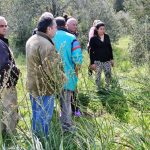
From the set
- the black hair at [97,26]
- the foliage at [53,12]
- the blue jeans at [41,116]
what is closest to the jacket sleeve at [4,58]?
the blue jeans at [41,116]

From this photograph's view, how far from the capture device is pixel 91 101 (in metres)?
→ 7.38

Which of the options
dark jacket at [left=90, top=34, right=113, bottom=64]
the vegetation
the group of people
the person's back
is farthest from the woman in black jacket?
the person's back

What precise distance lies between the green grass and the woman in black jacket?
0.43 meters

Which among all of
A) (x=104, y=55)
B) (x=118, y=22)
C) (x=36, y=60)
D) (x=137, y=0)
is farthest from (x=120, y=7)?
(x=36, y=60)

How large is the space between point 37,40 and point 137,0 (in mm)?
12361

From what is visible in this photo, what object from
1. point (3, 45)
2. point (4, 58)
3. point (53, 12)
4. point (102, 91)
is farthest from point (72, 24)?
point (53, 12)

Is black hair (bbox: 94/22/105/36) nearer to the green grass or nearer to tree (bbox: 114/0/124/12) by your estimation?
→ the green grass

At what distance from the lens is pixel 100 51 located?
328 inches

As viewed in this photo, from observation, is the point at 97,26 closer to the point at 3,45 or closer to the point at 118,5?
the point at 3,45

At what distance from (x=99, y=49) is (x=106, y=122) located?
427cm

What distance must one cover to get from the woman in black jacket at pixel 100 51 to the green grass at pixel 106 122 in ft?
1.42

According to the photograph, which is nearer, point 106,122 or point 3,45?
point 106,122

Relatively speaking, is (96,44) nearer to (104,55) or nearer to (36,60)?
(104,55)

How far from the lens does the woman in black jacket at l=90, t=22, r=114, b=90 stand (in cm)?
822
